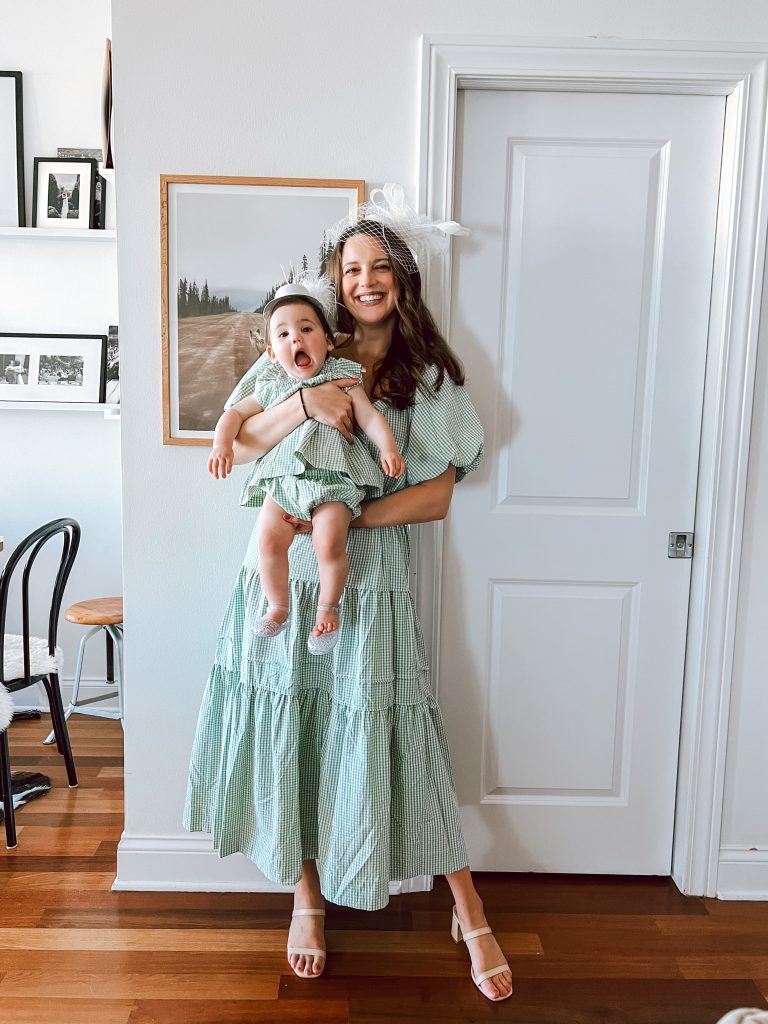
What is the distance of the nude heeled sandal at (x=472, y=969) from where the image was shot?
176 centimetres

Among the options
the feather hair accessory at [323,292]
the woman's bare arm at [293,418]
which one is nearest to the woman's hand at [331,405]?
the woman's bare arm at [293,418]

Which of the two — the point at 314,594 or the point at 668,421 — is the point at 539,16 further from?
the point at 314,594

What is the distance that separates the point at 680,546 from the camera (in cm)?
212

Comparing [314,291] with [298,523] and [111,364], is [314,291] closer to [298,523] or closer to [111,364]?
[298,523]

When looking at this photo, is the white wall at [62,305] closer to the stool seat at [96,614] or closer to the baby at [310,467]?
the stool seat at [96,614]

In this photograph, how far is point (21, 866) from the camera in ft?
7.25

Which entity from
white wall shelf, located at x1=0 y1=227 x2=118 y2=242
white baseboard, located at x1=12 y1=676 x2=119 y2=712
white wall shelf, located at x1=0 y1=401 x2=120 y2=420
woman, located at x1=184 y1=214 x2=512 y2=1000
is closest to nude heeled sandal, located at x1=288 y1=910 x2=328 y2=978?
woman, located at x1=184 y1=214 x2=512 y2=1000

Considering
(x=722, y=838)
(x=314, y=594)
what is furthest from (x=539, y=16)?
(x=722, y=838)

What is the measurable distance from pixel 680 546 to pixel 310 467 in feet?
3.43

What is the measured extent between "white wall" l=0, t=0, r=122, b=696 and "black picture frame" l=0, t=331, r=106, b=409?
0.06m

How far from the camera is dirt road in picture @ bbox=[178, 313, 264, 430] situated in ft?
6.51

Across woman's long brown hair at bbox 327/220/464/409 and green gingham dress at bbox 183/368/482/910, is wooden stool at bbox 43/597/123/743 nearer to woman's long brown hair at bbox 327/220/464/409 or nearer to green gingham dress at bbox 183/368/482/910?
green gingham dress at bbox 183/368/482/910

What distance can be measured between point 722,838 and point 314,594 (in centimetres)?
131

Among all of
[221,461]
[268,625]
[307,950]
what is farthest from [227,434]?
[307,950]
